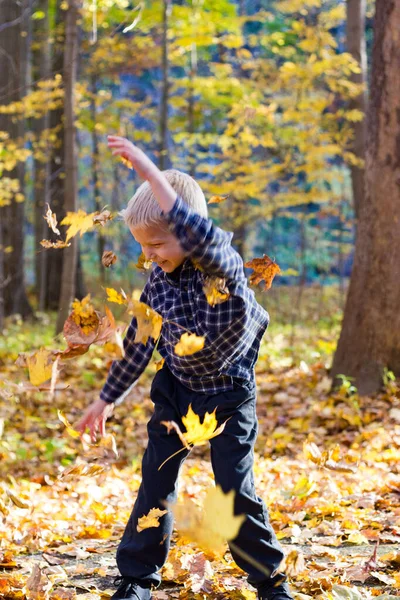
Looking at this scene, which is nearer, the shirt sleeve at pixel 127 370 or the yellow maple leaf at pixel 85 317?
the yellow maple leaf at pixel 85 317

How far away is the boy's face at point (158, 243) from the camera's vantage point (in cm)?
229

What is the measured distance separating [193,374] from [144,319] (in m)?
0.47

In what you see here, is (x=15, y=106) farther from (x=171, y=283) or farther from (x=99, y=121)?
(x=171, y=283)

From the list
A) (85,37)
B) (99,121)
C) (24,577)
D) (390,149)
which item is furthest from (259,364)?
(85,37)

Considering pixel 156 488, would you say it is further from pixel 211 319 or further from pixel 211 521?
pixel 211 521

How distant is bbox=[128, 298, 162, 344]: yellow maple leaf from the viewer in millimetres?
2133

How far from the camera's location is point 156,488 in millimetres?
2648

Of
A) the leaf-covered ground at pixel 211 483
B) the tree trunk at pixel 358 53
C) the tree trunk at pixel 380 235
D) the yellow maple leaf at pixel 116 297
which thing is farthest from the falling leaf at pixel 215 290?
the tree trunk at pixel 358 53

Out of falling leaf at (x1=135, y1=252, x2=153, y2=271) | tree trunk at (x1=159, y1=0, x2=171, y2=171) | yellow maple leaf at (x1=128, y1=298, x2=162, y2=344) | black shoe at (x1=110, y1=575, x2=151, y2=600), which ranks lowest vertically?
black shoe at (x1=110, y1=575, x2=151, y2=600)

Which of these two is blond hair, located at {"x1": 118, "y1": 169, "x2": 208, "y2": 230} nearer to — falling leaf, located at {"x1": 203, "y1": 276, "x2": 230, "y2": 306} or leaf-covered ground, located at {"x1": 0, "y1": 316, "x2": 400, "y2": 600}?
falling leaf, located at {"x1": 203, "y1": 276, "x2": 230, "y2": 306}

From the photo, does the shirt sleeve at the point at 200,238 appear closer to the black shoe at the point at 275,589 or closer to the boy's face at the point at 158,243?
the boy's face at the point at 158,243

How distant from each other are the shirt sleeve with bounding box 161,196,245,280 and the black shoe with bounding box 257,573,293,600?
1.13 metres

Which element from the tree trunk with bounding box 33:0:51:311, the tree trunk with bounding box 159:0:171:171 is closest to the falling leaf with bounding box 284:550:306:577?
the tree trunk with bounding box 159:0:171:171

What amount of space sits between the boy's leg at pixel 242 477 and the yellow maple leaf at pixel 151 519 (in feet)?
0.91
